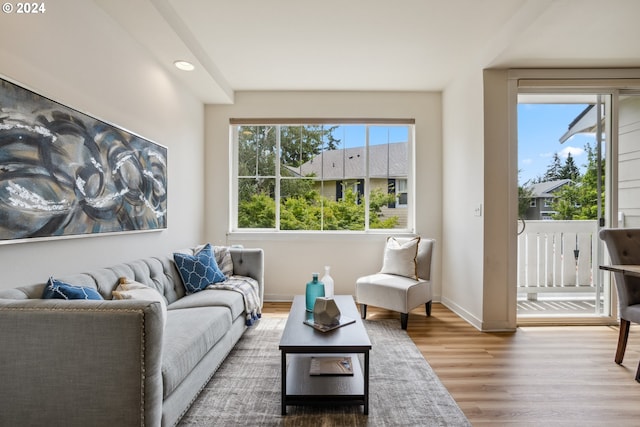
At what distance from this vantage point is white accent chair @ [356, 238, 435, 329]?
10.5 feet

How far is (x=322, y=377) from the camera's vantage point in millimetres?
2037

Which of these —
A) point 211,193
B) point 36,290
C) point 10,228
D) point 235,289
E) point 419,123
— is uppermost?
point 419,123

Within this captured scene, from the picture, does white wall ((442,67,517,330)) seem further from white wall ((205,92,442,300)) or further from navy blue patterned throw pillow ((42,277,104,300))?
navy blue patterned throw pillow ((42,277,104,300))

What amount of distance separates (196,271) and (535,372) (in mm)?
2715

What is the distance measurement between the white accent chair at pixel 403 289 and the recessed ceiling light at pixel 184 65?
270cm

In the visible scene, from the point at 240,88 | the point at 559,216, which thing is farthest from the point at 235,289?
the point at 559,216

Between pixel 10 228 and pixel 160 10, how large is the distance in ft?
5.51

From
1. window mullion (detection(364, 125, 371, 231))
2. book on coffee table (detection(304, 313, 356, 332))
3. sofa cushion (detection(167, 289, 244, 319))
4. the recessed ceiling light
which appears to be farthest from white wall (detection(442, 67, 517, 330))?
the recessed ceiling light

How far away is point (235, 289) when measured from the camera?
284 cm

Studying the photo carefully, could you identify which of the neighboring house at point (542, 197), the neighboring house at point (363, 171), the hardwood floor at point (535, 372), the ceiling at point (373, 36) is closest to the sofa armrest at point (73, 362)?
the hardwood floor at point (535, 372)

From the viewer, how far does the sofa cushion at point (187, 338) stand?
156cm

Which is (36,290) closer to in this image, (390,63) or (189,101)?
(189,101)

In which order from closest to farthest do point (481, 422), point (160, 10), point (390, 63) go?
1. point (481, 422)
2. point (160, 10)
3. point (390, 63)

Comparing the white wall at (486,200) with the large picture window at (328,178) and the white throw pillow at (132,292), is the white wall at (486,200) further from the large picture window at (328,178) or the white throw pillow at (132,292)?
the white throw pillow at (132,292)
